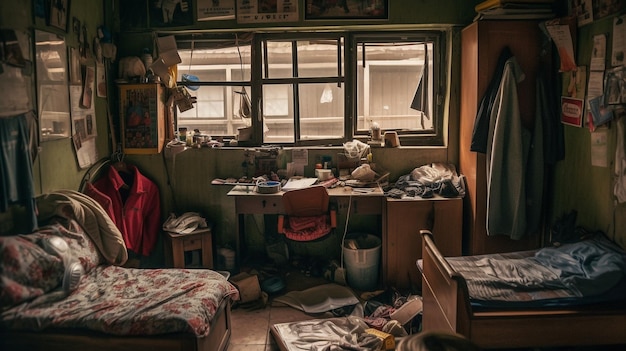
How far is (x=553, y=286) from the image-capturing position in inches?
114

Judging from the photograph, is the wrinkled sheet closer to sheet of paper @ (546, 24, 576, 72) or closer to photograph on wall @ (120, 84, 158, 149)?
photograph on wall @ (120, 84, 158, 149)

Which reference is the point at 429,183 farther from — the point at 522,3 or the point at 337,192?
the point at 522,3

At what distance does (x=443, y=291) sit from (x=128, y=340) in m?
1.59

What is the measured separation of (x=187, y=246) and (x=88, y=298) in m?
1.44

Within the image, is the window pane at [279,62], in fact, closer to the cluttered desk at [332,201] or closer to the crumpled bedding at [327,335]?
the cluttered desk at [332,201]

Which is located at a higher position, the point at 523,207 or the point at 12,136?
the point at 12,136

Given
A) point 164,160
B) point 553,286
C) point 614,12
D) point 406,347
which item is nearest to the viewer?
point 406,347

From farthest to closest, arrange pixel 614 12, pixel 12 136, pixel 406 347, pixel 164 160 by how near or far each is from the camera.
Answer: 1. pixel 164 160
2. pixel 614 12
3. pixel 12 136
4. pixel 406 347

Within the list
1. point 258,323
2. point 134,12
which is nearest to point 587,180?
point 258,323

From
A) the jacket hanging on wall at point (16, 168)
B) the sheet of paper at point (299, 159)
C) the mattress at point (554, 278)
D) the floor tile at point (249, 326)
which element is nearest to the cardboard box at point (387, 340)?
the mattress at point (554, 278)

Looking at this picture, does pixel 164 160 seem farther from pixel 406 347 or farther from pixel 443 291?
pixel 406 347

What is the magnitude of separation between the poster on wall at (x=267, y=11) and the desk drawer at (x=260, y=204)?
1500 millimetres

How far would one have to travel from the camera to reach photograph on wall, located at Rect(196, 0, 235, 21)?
4652 mm

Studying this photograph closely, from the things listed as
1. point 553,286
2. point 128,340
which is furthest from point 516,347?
point 128,340
